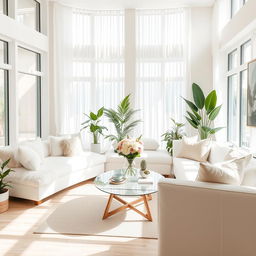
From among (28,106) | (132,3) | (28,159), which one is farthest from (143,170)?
(132,3)

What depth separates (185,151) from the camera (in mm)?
4625

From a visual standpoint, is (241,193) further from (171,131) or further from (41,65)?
(41,65)

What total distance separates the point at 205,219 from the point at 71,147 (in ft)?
11.1

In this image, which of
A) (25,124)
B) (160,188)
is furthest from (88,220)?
(25,124)

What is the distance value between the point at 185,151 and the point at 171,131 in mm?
1140

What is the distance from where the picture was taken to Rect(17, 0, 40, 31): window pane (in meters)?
5.06

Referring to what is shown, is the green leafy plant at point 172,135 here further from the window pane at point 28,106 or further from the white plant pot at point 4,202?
the white plant pot at point 4,202

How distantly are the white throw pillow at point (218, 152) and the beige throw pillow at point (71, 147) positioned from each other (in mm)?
2490

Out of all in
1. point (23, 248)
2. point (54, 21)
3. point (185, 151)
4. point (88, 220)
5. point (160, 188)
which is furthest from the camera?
point (54, 21)

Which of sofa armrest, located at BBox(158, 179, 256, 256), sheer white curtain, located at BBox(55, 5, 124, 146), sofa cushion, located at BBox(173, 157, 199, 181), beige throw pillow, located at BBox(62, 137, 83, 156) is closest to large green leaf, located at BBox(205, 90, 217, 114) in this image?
sofa cushion, located at BBox(173, 157, 199, 181)

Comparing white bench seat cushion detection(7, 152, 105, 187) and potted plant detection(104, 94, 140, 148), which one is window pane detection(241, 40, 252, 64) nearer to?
potted plant detection(104, 94, 140, 148)

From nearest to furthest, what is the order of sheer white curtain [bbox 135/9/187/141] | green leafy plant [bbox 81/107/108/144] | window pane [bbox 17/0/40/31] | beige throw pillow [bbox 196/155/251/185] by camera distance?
beige throw pillow [bbox 196/155/251/185], window pane [bbox 17/0/40/31], green leafy plant [bbox 81/107/108/144], sheer white curtain [bbox 135/9/187/141]

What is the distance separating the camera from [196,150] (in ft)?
14.8

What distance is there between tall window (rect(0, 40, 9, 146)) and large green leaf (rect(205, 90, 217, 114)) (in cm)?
392
